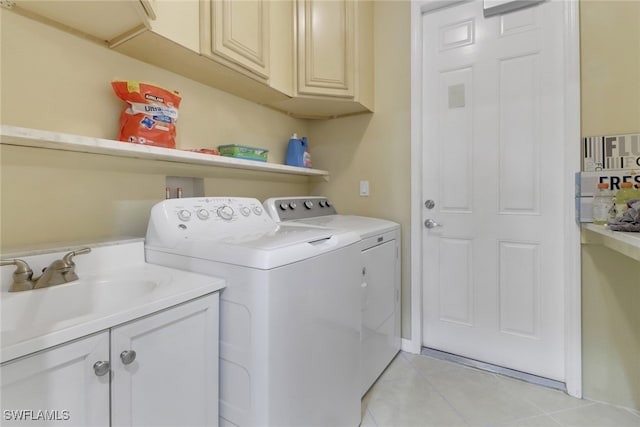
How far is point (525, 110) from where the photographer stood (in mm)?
1770

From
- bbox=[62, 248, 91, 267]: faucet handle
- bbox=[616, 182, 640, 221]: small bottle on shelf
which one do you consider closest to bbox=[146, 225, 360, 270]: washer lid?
bbox=[62, 248, 91, 267]: faucet handle

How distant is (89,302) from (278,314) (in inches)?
24.0

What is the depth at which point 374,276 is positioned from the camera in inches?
65.9

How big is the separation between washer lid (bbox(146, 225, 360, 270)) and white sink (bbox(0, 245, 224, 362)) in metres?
0.08

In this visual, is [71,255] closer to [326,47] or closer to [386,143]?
[326,47]

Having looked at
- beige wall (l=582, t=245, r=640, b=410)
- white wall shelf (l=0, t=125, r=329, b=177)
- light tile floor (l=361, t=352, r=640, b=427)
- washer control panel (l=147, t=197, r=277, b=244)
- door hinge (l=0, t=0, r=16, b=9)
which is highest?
door hinge (l=0, t=0, r=16, b=9)

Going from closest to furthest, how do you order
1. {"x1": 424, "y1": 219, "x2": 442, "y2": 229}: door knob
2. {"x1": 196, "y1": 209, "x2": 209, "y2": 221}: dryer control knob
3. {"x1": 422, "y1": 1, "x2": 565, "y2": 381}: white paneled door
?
{"x1": 196, "y1": 209, "x2": 209, "y2": 221}: dryer control knob → {"x1": 422, "y1": 1, "x2": 565, "y2": 381}: white paneled door → {"x1": 424, "y1": 219, "x2": 442, "y2": 229}: door knob

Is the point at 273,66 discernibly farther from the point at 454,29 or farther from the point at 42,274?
the point at 42,274

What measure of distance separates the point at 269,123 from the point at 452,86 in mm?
1279

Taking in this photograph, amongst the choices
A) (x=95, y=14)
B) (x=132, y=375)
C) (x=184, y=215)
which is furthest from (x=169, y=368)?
(x=95, y=14)

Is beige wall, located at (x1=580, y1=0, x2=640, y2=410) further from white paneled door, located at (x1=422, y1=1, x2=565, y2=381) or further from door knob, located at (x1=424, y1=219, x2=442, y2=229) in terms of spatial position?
door knob, located at (x1=424, y1=219, x2=442, y2=229)

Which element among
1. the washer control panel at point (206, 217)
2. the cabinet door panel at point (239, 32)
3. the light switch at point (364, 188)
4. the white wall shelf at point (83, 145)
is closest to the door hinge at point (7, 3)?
the white wall shelf at point (83, 145)

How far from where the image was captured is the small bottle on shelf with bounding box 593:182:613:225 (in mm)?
1485

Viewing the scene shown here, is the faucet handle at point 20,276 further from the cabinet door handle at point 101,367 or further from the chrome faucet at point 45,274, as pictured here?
the cabinet door handle at point 101,367
